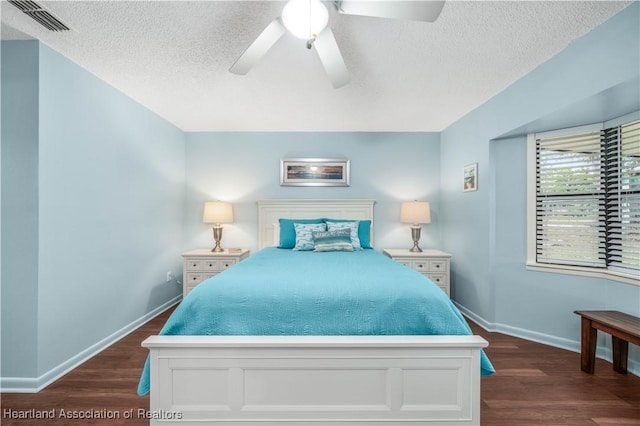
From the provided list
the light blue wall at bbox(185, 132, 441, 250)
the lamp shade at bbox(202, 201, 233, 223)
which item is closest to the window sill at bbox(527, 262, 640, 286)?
the light blue wall at bbox(185, 132, 441, 250)

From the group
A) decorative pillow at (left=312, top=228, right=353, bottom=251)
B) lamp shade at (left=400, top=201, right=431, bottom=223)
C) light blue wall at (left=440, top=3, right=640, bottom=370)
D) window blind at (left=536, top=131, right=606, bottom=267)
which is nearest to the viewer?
light blue wall at (left=440, top=3, right=640, bottom=370)

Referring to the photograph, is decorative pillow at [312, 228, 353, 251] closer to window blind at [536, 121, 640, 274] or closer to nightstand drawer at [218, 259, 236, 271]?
nightstand drawer at [218, 259, 236, 271]

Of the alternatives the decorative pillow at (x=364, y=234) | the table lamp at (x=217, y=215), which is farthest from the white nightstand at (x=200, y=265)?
the decorative pillow at (x=364, y=234)

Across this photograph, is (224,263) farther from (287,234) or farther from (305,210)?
(305,210)

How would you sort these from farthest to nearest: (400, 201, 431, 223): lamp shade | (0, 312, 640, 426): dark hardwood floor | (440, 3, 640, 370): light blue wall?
(400, 201, 431, 223): lamp shade
(440, 3, 640, 370): light blue wall
(0, 312, 640, 426): dark hardwood floor

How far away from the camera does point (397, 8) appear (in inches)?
54.0

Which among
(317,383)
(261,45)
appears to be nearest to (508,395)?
(317,383)

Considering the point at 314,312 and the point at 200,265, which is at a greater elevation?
the point at 314,312

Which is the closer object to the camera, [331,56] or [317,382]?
[317,382]

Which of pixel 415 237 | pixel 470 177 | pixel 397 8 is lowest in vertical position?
pixel 415 237

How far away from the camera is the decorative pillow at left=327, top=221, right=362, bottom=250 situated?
10.8 feet

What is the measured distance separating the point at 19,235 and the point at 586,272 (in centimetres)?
436

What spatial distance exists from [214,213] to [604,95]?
379 cm

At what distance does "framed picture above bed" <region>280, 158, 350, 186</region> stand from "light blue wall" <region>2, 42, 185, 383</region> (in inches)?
61.3
